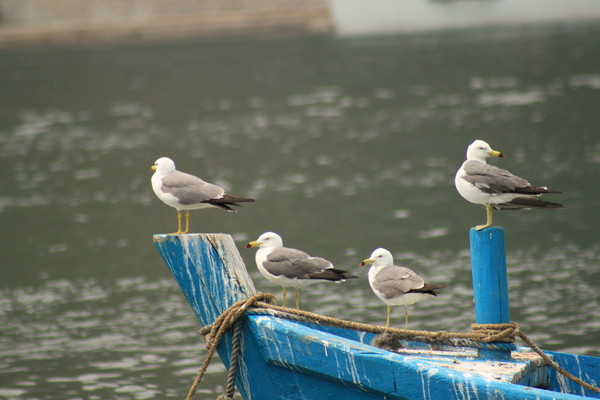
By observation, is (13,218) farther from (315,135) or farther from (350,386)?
(350,386)

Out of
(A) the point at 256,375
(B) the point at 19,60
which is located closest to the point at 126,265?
(A) the point at 256,375

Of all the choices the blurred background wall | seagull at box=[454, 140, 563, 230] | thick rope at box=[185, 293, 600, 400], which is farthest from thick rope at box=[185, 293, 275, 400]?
the blurred background wall

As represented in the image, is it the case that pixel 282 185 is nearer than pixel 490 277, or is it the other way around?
pixel 490 277

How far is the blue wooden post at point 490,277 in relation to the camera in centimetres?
663

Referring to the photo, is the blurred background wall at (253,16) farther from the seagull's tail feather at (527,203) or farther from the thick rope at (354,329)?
the thick rope at (354,329)

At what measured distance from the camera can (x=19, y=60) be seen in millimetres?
51562

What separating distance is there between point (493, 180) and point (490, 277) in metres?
0.65

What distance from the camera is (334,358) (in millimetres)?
5520

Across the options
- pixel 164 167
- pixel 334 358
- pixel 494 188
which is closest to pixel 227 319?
pixel 334 358

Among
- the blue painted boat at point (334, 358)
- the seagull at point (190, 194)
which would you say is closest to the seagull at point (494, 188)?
the blue painted boat at point (334, 358)

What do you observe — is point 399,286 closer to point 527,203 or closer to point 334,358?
point 527,203

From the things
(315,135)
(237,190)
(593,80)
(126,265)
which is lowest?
(126,265)

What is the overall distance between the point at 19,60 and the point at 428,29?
72.4 ft

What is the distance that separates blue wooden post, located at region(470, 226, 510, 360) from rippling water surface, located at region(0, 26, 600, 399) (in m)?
4.46
